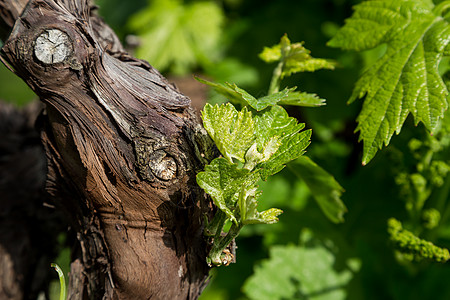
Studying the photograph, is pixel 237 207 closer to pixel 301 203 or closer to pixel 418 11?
pixel 418 11

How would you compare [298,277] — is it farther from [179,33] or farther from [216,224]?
[179,33]

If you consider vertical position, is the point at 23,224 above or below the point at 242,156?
below

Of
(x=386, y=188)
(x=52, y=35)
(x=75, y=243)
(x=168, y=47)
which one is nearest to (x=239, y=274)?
(x=386, y=188)

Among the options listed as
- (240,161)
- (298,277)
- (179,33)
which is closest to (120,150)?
(240,161)

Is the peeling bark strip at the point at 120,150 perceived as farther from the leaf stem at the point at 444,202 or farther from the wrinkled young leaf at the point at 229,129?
the leaf stem at the point at 444,202

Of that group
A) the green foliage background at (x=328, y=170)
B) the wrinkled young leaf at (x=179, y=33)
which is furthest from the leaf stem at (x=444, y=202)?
the wrinkled young leaf at (x=179, y=33)
